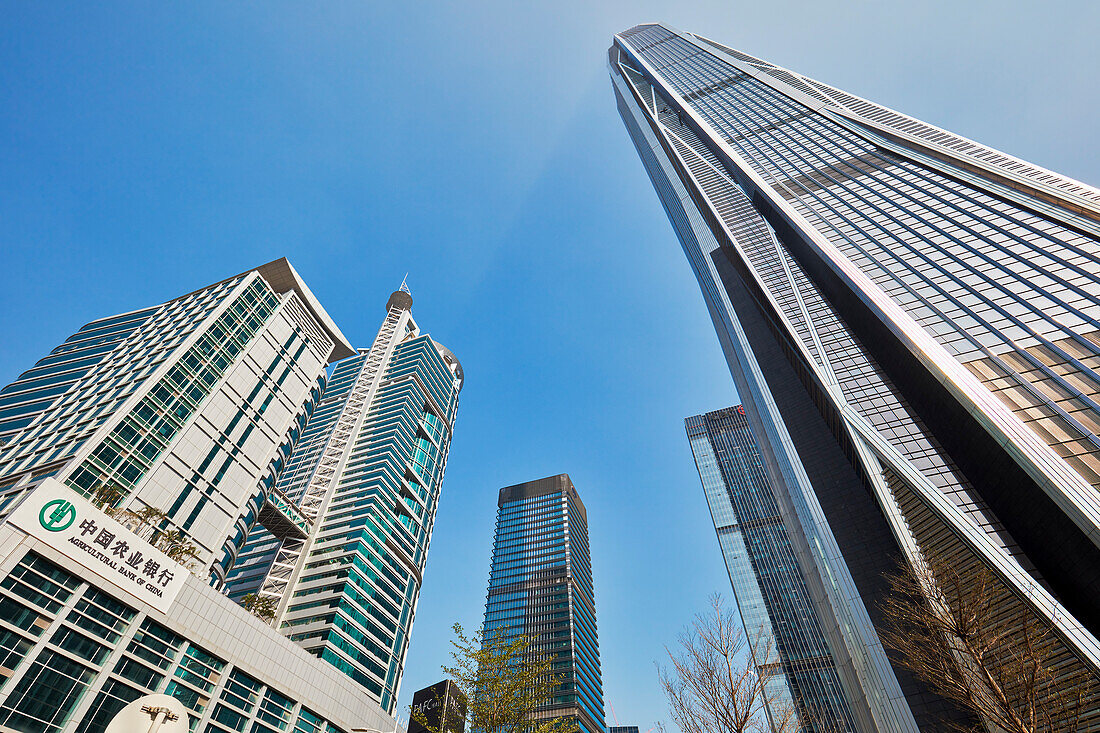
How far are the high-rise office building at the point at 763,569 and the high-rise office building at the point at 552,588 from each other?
39941mm

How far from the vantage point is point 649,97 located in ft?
416

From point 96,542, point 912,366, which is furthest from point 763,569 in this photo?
point 96,542

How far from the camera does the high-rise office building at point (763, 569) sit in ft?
265

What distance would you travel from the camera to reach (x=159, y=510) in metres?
41.4

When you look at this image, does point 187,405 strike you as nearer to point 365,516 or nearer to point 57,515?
point 57,515

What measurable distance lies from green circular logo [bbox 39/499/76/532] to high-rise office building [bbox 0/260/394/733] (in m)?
0.07

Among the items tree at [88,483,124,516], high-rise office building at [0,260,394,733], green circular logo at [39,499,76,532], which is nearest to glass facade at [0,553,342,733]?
high-rise office building at [0,260,394,733]

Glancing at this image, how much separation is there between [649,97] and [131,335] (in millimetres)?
117599

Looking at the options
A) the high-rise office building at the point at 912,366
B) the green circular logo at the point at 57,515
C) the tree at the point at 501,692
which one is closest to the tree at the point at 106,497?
the green circular logo at the point at 57,515

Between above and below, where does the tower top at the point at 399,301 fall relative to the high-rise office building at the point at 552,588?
above

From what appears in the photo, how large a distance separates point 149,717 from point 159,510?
132 ft

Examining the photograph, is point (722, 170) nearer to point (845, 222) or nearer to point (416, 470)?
point (845, 222)

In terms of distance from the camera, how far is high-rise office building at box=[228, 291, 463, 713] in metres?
67.2

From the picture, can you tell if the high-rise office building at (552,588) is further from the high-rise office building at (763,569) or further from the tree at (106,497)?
the tree at (106,497)
